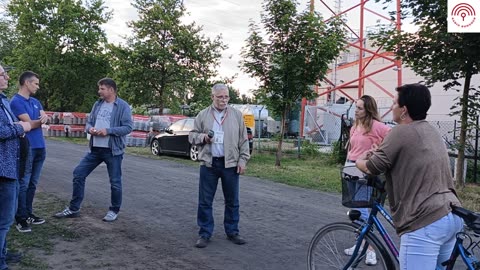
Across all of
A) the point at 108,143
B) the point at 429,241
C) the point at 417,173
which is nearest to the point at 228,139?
the point at 108,143

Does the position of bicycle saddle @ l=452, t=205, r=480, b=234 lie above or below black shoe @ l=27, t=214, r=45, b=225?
above

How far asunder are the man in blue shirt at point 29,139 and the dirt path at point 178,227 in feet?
1.94

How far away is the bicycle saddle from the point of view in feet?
9.12

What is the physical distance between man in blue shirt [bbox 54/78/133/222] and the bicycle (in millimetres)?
3490

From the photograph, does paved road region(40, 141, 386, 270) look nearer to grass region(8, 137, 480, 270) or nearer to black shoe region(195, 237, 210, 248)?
black shoe region(195, 237, 210, 248)

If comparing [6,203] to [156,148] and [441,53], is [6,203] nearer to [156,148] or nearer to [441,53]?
[441,53]

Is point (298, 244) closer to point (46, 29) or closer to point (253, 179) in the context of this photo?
point (253, 179)

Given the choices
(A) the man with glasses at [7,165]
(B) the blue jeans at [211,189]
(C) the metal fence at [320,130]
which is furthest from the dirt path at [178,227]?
(C) the metal fence at [320,130]

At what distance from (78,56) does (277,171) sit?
24.1 metres

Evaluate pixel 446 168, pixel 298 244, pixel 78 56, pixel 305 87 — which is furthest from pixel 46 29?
pixel 446 168

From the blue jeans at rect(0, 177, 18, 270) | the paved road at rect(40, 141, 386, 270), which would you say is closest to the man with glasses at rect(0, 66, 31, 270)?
the blue jeans at rect(0, 177, 18, 270)

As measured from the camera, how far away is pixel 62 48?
32656 mm

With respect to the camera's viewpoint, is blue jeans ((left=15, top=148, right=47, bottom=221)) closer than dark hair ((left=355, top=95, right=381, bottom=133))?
No

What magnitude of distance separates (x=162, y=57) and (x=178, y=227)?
17967 mm
